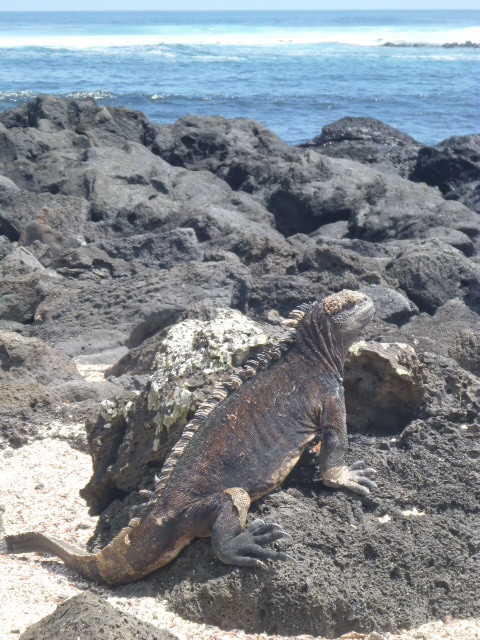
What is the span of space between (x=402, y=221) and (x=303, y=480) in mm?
8479

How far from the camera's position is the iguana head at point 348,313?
3.96 m

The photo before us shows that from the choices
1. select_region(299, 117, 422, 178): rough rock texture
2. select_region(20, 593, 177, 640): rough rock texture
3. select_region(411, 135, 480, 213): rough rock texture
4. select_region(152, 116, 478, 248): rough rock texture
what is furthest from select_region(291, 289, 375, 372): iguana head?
select_region(299, 117, 422, 178): rough rock texture

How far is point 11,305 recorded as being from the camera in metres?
8.55

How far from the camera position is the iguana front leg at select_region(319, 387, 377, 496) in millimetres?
3666

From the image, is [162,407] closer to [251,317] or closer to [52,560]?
[52,560]

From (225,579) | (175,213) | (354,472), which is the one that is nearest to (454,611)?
(354,472)

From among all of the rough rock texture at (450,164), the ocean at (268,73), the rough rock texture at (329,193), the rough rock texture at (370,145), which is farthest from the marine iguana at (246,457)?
the ocean at (268,73)

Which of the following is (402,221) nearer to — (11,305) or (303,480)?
(11,305)

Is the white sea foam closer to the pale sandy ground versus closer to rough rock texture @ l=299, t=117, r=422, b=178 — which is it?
rough rock texture @ l=299, t=117, r=422, b=178

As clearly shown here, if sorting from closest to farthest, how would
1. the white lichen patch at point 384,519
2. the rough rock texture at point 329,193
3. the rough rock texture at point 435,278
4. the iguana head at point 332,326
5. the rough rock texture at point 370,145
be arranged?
the white lichen patch at point 384,519, the iguana head at point 332,326, the rough rock texture at point 435,278, the rough rock texture at point 329,193, the rough rock texture at point 370,145

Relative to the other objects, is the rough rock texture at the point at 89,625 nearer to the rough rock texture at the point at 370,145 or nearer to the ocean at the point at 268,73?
the rough rock texture at the point at 370,145

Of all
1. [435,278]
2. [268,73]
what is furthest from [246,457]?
[268,73]

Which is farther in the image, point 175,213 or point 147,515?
point 175,213

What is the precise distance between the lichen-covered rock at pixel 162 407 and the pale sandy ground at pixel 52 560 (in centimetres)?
37
